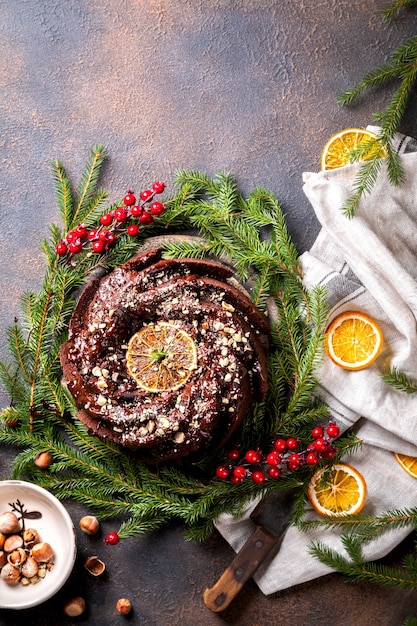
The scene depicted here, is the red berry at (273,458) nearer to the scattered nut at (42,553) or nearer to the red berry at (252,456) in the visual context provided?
the red berry at (252,456)

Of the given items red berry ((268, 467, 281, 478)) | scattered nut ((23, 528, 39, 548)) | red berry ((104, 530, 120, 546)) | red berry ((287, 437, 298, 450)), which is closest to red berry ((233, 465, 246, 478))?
red berry ((268, 467, 281, 478))

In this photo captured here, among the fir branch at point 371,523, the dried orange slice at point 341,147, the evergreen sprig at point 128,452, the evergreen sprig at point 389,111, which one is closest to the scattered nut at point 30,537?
the evergreen sprig at point 128,452

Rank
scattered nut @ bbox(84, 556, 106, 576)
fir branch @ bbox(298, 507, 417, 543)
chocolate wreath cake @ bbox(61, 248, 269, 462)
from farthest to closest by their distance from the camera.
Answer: scattered nut @ bbox(84, 556, 106, 576)
fir branch @ bbox(298, 507, 417, 543)
chocolate wreath cake @ bbox(61, 248, 269, 462)

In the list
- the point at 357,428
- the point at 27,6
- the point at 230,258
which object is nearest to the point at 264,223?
the point at 230,258

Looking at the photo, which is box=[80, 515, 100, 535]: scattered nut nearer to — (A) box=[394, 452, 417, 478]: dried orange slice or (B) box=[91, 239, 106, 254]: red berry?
(B) box=[91, 239, 106, 254]: red berry

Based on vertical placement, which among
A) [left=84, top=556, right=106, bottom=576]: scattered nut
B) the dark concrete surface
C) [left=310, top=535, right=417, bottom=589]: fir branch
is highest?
the dark concrete surface

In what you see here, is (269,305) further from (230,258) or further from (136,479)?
(136,479)
